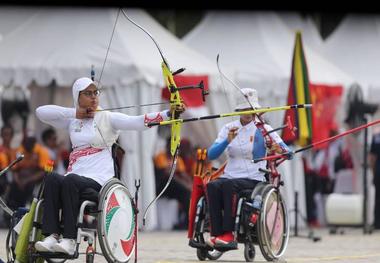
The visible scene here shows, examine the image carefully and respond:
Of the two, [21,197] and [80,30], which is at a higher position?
[80,30]

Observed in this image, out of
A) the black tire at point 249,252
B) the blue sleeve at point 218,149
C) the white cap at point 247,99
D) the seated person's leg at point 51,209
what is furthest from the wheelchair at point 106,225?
the white cap at point 247,99

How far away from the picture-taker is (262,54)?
72.4 ft

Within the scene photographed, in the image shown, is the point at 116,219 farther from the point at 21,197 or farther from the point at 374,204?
the point at 374,204

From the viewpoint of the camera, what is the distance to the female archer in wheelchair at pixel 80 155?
10.5m

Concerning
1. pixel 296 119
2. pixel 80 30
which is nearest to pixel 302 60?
pixel 296 119

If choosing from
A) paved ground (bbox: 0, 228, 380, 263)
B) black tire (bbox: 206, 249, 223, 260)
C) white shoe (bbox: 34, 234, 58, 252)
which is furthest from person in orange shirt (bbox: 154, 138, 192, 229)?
white shoe (bbox: 34, 234, 58, 252)

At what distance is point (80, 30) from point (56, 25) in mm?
416

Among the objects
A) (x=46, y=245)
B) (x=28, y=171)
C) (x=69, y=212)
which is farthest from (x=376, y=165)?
(x=46, y=245)

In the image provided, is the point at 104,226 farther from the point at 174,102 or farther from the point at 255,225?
the point at 255,225

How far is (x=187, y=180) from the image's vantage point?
20766mm

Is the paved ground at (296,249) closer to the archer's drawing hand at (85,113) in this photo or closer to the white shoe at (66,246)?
the archer's drawing hand at (85,113)

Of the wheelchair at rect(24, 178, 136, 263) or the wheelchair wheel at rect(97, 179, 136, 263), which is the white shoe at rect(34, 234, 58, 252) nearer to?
the wheelchair at rect(24, 178, 136, 263)

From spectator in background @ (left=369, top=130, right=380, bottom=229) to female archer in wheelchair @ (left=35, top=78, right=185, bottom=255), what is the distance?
10.3 m

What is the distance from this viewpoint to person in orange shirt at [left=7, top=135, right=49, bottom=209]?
19.9 metres
